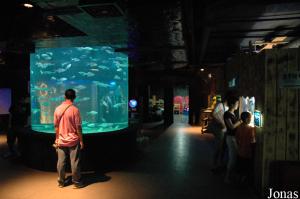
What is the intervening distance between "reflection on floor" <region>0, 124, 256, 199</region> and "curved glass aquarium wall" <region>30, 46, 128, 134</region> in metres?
1.30

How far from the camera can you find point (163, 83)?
17.0 m

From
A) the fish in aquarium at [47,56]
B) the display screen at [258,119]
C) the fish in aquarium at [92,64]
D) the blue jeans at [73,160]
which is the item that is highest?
the fish in aquarium at [47,56]

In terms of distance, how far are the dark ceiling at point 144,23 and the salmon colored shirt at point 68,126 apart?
1876mm

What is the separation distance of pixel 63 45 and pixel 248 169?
6073 mm

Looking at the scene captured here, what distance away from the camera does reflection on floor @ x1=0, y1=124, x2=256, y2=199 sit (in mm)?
4867

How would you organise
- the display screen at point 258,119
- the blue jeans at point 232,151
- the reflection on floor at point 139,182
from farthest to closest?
the blue jeans at point 232,151 → the reflection on floor at point 139,182 → the display screen at point 258,119

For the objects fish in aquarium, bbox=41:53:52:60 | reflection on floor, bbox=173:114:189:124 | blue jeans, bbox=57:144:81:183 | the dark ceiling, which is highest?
the dark ceiling

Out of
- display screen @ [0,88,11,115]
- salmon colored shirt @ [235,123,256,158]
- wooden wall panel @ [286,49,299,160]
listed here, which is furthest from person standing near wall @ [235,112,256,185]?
display screen @ [0,88,11,115]

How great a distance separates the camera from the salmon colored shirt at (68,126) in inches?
204

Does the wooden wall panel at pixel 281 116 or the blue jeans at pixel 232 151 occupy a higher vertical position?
the wooden wall panel at pixel 281 116

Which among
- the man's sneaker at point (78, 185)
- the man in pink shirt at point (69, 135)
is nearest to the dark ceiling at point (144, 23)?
the man in pink shirt at point (69, 135)

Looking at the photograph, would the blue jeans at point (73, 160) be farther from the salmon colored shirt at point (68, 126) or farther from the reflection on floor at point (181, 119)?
the reflection on floor at point (181, 119)

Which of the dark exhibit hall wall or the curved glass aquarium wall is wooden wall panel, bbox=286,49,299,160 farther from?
the curved glass aquarium wall

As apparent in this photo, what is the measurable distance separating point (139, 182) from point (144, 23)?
11.1 feet
